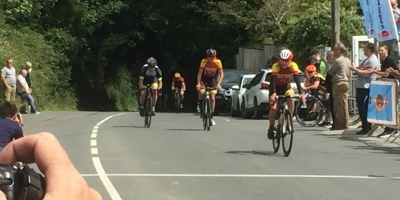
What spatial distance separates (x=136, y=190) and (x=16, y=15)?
1239 inches

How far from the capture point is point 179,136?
716 inches

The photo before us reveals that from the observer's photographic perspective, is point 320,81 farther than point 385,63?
Yes

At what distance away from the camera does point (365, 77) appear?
1797cm

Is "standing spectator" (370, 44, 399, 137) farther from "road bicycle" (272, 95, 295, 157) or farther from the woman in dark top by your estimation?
the woman in dark top

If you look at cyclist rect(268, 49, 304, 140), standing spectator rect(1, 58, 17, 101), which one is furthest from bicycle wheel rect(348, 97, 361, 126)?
standing spectator rect(1, 58, 17, 101)

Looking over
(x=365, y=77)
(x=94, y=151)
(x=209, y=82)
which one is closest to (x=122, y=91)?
(x=209, y=82)

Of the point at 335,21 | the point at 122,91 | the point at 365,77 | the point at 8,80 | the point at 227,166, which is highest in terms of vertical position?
the point at 335,21

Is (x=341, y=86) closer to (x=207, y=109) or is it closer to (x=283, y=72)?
(x=207, y=109)

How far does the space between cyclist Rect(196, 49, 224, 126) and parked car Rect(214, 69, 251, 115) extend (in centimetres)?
1449

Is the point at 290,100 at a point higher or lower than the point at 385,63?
lower

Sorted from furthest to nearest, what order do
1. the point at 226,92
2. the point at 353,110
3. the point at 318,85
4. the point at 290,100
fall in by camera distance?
the point at 226,92 < the point at 353,110 < the point at 318,85 < the point at 290,100

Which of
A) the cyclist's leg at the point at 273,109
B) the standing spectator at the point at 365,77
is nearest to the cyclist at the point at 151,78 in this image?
the standing spectator at the point at 365,77

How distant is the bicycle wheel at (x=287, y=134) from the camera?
45.2ft

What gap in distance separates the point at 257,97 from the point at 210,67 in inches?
341
